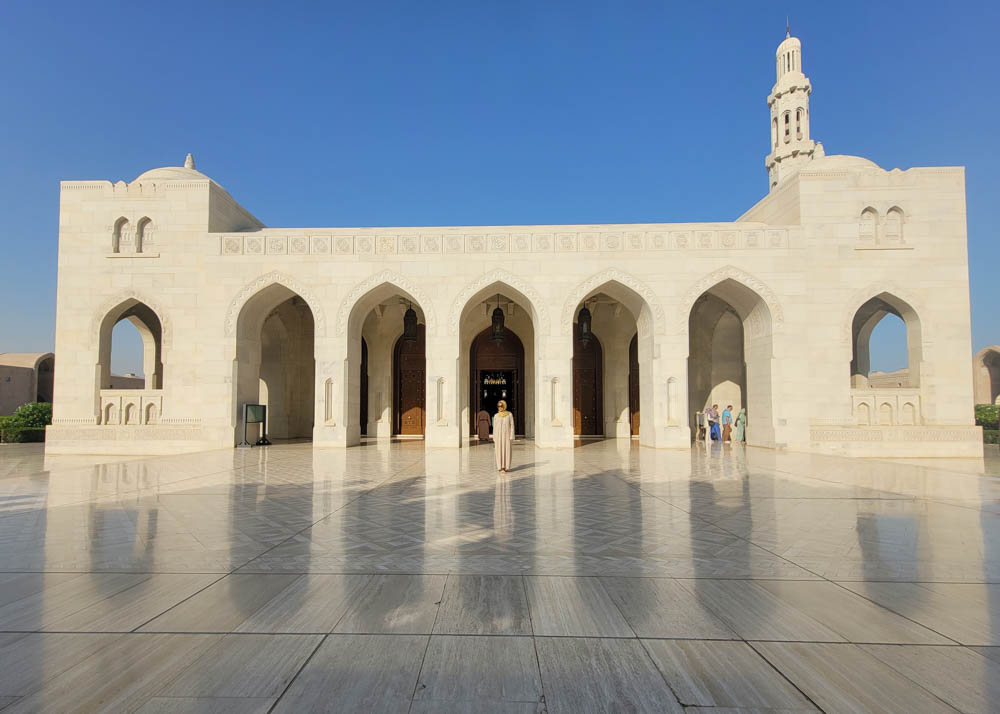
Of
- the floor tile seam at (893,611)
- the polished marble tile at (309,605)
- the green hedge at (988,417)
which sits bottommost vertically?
the floor tile seam at (893,611)

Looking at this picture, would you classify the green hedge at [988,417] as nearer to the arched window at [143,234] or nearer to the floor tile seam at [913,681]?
the floor tile seam at [913,681]

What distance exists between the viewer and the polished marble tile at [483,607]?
288 cm

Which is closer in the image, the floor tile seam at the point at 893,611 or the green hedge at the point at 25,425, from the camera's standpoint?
the floor tile seam at the point at 893,611

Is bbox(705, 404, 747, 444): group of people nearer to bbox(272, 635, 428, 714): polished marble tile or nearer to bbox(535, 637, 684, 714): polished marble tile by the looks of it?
bbox(535, 637, 684, 714): polished marble tile

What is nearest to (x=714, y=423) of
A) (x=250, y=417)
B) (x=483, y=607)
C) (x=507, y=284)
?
(x=507, y=284)

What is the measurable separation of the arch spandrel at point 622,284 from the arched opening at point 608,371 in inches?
97.9

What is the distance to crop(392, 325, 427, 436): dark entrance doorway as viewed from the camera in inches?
782

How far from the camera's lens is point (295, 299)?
1866cm

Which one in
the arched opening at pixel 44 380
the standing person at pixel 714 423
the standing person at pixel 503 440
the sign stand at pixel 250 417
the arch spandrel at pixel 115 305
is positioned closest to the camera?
the standing person at pixel 503 440

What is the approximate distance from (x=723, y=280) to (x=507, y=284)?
5.47 m

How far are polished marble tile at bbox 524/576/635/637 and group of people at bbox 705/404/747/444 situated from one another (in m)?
13.7

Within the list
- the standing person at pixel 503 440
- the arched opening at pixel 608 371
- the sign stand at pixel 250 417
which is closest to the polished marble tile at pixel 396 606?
the standing person at pixel 503 440

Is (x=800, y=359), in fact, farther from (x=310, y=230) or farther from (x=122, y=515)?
(x=122, y=515)

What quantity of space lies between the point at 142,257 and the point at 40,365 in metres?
17.2
